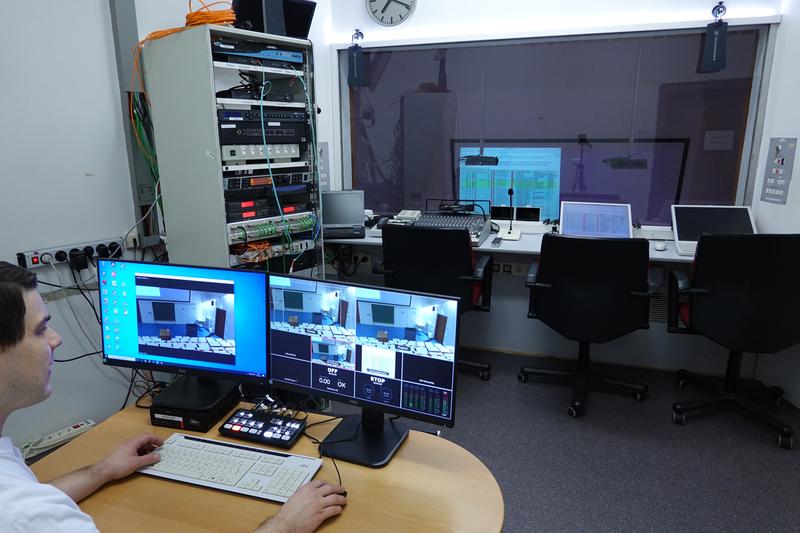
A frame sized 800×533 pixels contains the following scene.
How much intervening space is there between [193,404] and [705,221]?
9.83 ft

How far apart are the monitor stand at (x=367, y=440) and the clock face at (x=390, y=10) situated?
3.12m

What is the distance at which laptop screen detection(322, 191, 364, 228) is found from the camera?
3.50m

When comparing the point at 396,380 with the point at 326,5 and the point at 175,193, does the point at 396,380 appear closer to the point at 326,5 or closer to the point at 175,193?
the point at 175,193

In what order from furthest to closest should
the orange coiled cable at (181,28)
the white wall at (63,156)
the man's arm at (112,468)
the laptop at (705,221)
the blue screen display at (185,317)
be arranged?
1. the laptop at (705,221)
2. the orange coiled cable at (181,28)
3. the white wall at (63,156)
4. the blue screen display at (185,317)
5. the man's arm at (112,468)

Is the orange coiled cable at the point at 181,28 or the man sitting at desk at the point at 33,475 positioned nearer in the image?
the man sitting at desk at the point at 33,475

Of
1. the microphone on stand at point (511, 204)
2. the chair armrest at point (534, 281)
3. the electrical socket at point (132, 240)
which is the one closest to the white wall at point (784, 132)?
the chair armrest at point (534, 281)

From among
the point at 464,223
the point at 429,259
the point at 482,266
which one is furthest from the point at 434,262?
the point at 464,223

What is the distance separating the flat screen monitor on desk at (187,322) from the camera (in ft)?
4.63

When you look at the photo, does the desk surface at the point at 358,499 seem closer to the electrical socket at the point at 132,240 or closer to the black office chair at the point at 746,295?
the electrical socket at the point at 132,240

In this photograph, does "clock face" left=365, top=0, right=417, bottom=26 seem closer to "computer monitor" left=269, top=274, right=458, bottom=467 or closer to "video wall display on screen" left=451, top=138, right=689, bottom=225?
"video wall display on screen" left=451, top=138, right=689, bottom=225

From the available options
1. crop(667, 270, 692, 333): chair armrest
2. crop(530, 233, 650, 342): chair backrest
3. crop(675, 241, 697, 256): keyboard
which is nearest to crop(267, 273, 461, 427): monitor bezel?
crop(530, 233, 650, 342): chair backrest

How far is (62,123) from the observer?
7.53 feet

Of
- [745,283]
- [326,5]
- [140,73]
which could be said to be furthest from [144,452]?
[326,5]

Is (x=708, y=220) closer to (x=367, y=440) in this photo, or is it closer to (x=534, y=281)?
(x=534, y=281)
